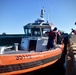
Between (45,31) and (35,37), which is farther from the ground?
(45,31)

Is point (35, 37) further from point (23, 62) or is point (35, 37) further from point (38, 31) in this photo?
point (23, 62)

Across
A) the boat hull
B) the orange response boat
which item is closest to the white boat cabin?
the orange response boat

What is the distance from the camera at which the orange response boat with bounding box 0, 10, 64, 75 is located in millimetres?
6930

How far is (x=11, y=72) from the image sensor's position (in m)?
6.88

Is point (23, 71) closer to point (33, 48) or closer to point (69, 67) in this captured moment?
point (69, 67)

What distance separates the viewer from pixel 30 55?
7.80 meters

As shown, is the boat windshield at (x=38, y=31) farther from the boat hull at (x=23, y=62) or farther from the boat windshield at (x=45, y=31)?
the boat hull at (x=23, y=62)

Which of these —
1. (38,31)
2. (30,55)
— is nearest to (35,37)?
(38,31)

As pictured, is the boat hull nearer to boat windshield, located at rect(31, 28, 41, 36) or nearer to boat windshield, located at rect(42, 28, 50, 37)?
boat windshield, located at rect(42, 28, 50, 37)

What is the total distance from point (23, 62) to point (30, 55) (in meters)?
0.54

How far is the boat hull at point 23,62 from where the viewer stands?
6794 millimetres

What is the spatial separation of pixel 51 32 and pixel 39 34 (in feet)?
3.43

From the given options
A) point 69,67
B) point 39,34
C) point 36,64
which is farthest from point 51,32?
point 36,64

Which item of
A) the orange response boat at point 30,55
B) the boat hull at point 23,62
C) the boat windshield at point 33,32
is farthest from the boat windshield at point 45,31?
the boat hull at point 23,62
